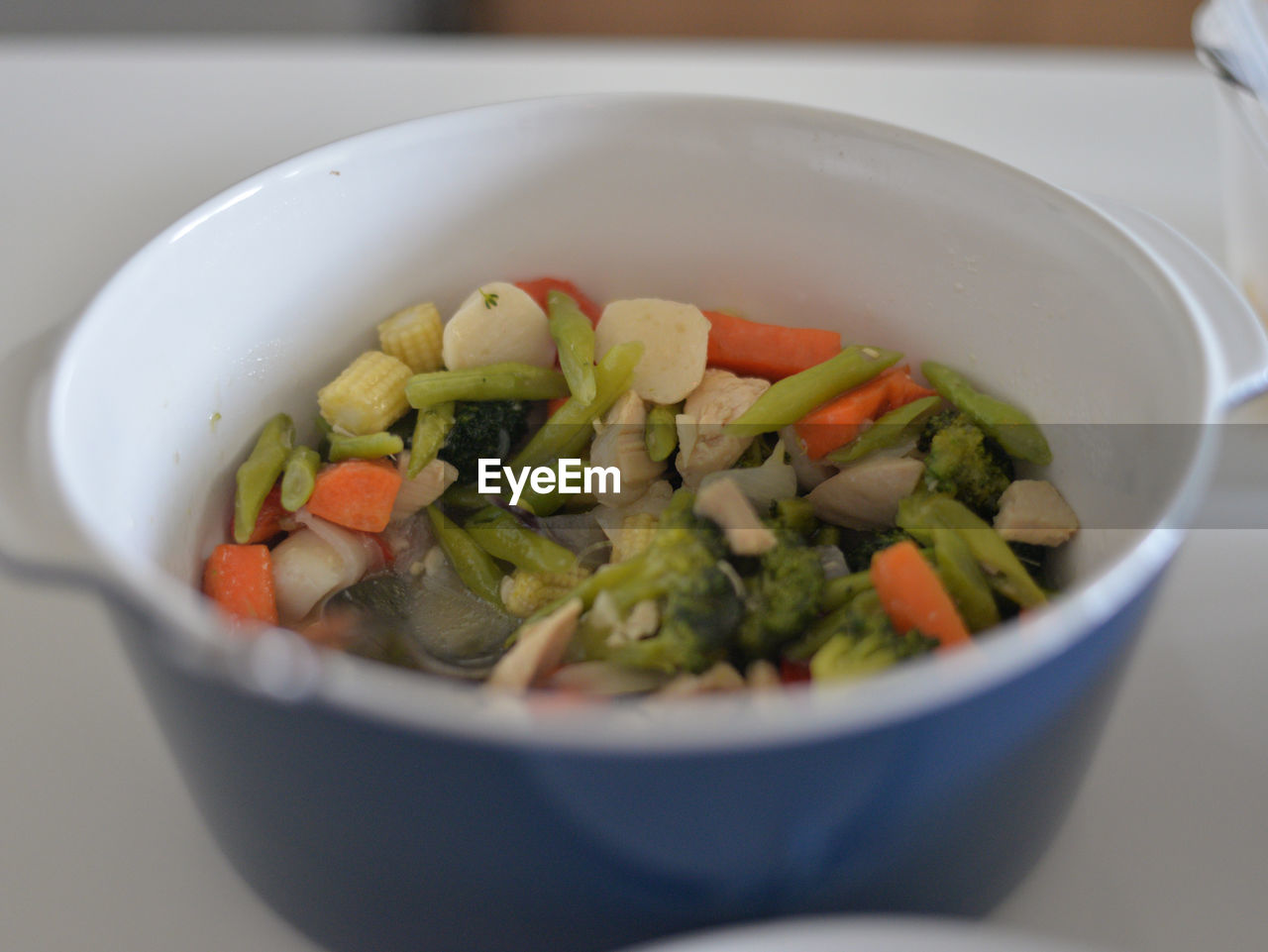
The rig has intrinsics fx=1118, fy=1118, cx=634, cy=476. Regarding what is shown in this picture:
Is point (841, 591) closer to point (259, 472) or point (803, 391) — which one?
point (803, 391)

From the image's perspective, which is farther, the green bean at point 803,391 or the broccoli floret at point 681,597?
the green bean at point 803,391

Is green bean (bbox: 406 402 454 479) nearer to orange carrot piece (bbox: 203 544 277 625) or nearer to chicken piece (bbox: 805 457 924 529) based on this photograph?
orange carrot piece (bbox: 203 544 277 625)

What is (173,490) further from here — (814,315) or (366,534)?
(814,315)

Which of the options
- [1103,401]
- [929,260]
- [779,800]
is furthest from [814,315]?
[779,800]

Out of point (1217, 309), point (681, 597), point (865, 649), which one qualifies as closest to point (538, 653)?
point (681, 597)

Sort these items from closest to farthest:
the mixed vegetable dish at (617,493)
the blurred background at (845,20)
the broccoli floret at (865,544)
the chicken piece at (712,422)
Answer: the mixed vegetable dish at (617,493)
the broccoli floret at (865,544)
the chicken piece at (712,422)
the blurred background at (845,20)

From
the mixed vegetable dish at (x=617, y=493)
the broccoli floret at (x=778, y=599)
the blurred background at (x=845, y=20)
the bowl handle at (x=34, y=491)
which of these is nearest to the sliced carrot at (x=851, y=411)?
the mixed vegetable dish at (x=617, y=493)

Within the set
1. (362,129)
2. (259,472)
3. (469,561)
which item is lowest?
(469,561)

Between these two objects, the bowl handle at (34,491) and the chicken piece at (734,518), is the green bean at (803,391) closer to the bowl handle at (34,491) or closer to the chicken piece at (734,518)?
the chicken piece at (734,518)

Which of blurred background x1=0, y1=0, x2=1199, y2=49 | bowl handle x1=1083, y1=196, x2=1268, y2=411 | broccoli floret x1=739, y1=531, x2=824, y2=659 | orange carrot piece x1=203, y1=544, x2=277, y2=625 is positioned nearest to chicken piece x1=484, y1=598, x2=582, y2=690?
broccoli floret x1=739, y1=531, x2=824, y2=659
